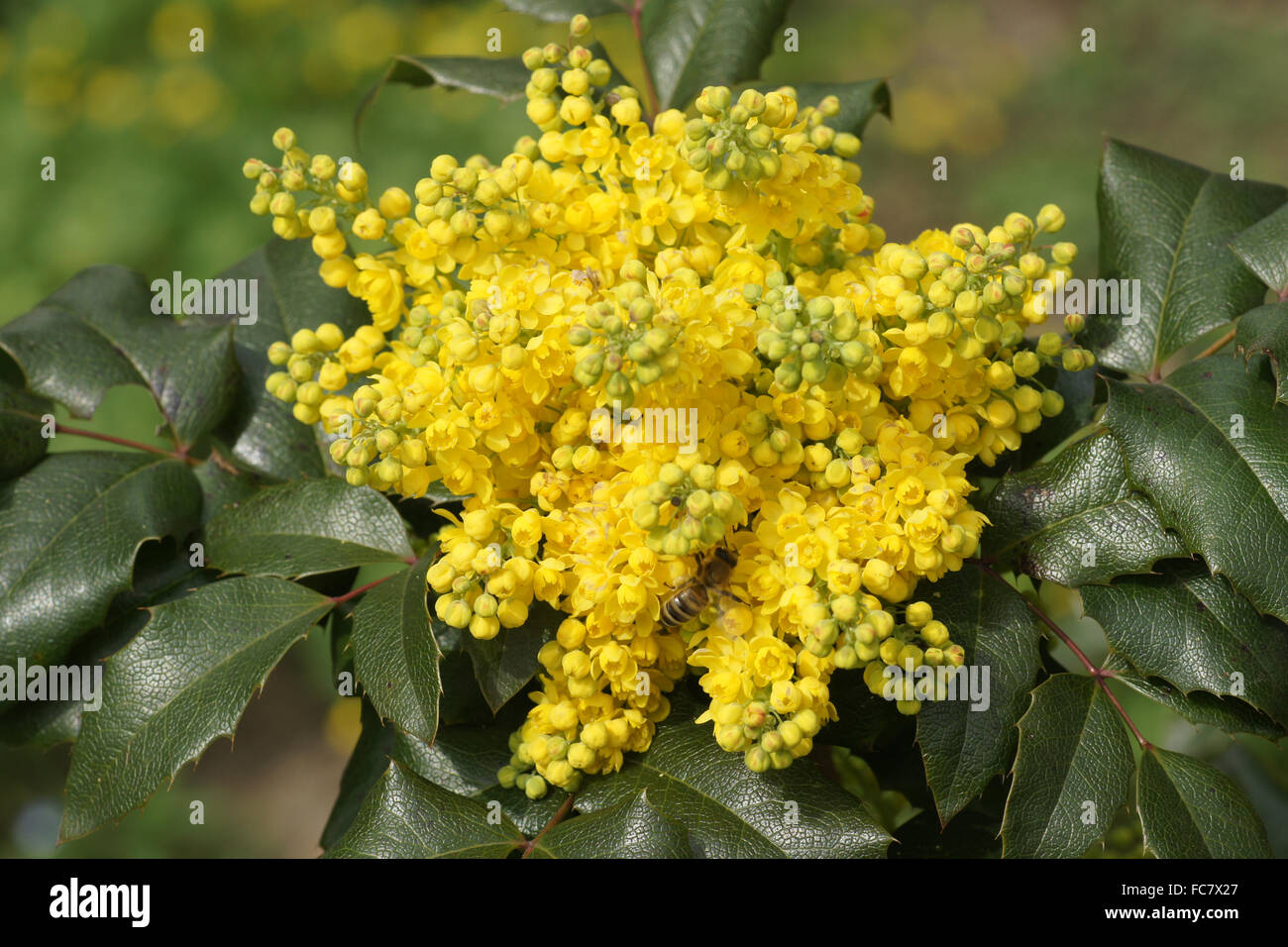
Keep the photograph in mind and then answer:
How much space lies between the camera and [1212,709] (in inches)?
55.0

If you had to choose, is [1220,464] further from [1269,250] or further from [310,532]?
[310,532]

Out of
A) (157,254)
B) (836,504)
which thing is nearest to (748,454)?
(836,504)

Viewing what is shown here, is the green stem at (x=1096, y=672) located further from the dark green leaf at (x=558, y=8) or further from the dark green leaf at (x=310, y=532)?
the dark green leaf at (x=558, y=8)

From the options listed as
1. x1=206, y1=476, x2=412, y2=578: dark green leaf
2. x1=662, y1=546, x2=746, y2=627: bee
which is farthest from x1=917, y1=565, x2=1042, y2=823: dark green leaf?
x1=206, y1=476, x2=412, y2=578: dark green leaf

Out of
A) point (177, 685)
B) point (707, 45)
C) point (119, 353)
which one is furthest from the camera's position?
point (707, 45)

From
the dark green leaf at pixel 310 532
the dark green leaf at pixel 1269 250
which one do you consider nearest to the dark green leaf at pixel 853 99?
the dark green leaf at pixel 1269 250

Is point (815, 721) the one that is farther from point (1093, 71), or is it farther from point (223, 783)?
point (1093, 71)

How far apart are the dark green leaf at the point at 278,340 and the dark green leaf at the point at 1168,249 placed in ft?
3.87

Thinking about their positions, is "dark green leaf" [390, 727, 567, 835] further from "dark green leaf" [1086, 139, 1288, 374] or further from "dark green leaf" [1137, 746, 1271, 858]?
"dark green leaf" [1086, 139, 1288, 374]

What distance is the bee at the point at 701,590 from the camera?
1216mm

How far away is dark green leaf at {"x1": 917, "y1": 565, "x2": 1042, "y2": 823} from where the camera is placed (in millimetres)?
1331

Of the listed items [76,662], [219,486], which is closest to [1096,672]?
[219,486]

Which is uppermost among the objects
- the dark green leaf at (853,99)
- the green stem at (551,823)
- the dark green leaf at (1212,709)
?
the dark green leaf at (853,99)

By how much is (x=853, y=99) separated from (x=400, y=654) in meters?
1.16
